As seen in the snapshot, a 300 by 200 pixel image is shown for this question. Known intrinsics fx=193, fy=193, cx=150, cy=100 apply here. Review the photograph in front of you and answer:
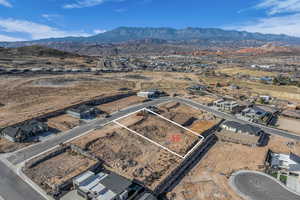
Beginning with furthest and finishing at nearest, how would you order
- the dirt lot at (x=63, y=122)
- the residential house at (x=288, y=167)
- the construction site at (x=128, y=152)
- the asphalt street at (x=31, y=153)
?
the dirt lot at (x=63, y=122) < the residential house at (x=288, y=167) < the construction site at (x=128, y=152) < the asphalt street at (x=31, y=153)

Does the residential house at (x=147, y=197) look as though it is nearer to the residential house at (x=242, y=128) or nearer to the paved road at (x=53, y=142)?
the paved road at (x=53, y=142)

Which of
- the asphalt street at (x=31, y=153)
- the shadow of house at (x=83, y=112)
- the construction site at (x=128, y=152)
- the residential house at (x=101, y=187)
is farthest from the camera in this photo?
the shadow of house at (x=83, y=112)

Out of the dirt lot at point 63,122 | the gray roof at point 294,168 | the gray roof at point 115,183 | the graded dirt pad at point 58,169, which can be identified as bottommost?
the gray roof at point 294,168

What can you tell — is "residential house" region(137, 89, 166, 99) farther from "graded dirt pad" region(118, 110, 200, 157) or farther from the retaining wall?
"graded dirt pad" region(118, 110, 200, 157)

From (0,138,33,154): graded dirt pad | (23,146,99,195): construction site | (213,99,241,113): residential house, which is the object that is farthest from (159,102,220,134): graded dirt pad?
(0,138,33,154): graded dirt pad

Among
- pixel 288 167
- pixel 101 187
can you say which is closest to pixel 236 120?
pixel 288 167

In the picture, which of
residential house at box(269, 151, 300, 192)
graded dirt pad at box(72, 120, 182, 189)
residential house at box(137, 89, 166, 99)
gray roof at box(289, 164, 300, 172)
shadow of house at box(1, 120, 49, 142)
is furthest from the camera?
residential house at box(137, 89, 166, 99)

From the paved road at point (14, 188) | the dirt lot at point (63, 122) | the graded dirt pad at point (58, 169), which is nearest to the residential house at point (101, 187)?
the graded dirt pad at point (58, 169)

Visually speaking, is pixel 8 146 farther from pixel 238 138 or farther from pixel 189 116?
pixel 238 138
